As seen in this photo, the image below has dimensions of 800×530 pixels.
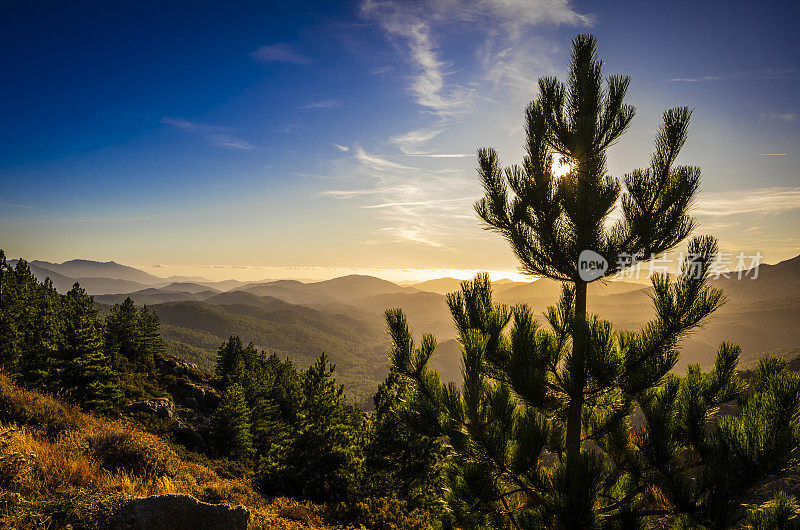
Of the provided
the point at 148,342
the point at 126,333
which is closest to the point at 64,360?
the point at 126,333

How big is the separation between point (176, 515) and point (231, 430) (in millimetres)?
28170

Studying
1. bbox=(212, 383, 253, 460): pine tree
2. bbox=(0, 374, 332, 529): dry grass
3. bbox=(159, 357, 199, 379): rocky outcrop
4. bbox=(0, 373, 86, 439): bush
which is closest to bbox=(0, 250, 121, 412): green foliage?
bbox=(212, 383, 253, 460): pine tree

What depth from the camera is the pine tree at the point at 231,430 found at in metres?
29.0

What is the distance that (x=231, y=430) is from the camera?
1159 inches

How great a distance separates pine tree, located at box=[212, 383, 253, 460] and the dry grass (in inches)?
811

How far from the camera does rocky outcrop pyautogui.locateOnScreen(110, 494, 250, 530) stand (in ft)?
16.6

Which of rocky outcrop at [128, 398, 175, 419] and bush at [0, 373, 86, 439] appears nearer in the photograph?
bush at [0, 373, 86, 439]

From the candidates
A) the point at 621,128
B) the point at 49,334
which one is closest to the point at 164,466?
the point at 621,128

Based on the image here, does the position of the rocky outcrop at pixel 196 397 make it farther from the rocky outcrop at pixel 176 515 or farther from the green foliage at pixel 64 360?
the rocky outcrop at pixel 176 515

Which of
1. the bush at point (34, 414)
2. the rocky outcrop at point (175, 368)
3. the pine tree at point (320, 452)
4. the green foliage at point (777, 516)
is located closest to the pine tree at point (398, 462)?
the pine tree at point (320, 452)

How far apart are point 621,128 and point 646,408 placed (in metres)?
3.60

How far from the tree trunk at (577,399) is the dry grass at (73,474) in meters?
6.49

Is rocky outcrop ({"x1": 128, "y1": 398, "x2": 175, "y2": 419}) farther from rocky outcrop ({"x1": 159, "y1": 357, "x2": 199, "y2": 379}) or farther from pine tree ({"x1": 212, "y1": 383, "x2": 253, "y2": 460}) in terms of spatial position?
rocky outcrop ({"x1": 159, "y1": 357, "x2": 199, "y2": 379})

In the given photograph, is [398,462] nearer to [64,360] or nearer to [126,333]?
[64,360]
